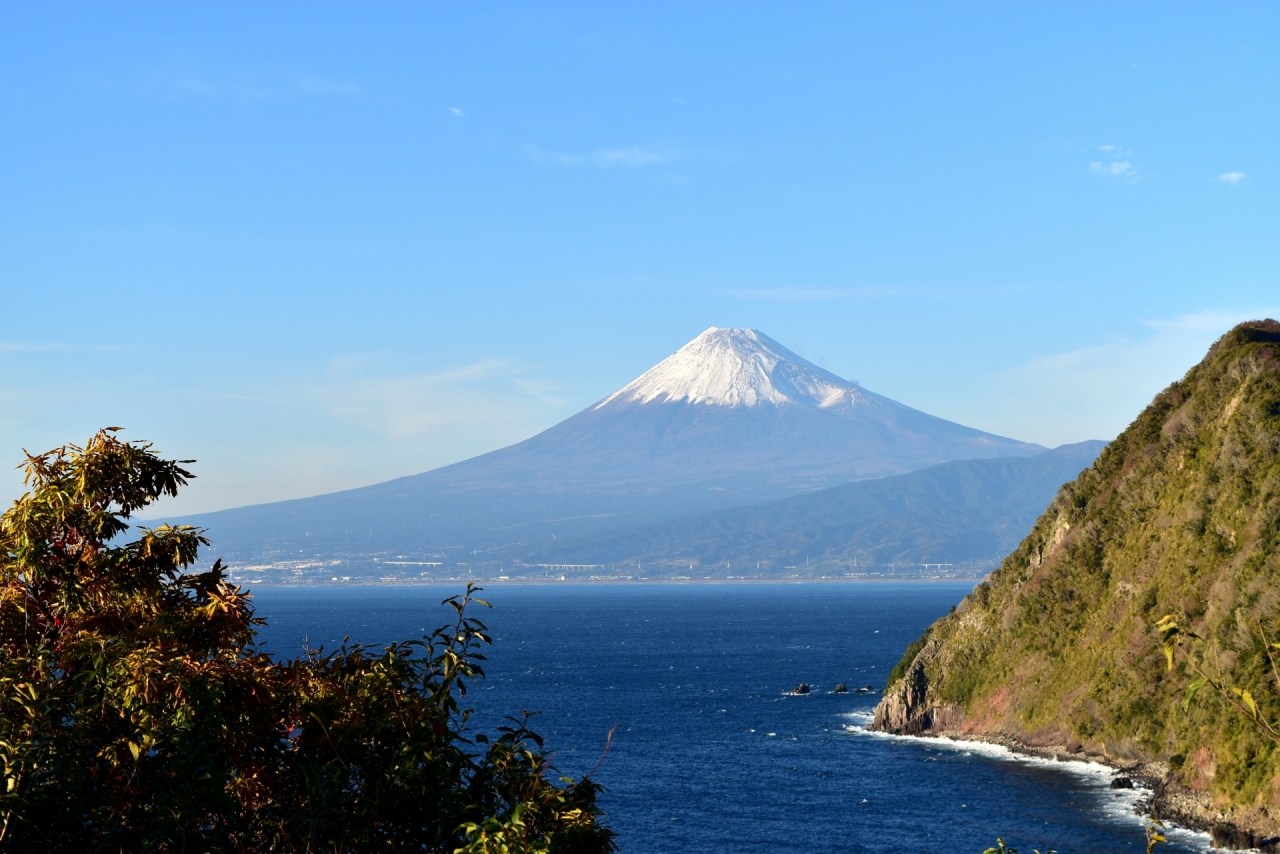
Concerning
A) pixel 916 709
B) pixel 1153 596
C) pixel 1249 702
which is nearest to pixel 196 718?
pixel 1249 702

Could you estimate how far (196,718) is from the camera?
14711 mm

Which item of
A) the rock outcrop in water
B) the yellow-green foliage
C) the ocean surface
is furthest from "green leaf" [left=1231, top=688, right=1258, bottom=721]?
the yellow-green foliage

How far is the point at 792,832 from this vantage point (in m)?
73.2

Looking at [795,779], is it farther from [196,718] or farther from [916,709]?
[196,718]

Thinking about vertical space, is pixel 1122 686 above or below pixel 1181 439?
below

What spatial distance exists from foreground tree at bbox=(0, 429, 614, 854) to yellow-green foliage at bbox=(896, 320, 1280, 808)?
60.7 meters

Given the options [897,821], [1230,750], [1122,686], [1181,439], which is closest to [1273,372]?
[1181,439]

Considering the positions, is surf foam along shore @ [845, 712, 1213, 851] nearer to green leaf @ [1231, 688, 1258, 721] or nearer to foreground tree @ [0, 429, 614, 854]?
foreground tree @ [0, 429, 614, 854]

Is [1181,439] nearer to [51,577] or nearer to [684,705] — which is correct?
[684,705]

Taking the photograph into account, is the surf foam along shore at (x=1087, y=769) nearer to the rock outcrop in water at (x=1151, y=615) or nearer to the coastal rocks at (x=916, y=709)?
the rock outcrop in water at (x=1151, y=615)

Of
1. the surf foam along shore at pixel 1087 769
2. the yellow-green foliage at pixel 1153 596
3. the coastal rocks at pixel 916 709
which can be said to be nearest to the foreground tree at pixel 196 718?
the surf foam along shore at pixel 1087 769

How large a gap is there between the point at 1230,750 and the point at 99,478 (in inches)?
2724

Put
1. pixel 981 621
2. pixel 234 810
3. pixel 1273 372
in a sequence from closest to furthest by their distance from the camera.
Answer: pixel 234 810 → pixel 1273 372 → pixel 981 621

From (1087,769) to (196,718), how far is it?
82.1 meters
